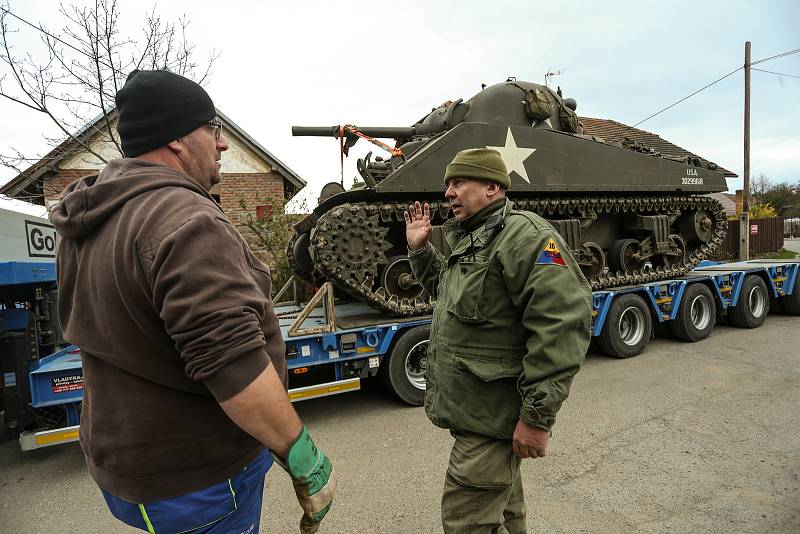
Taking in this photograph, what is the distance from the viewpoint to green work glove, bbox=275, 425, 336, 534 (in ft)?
4.59

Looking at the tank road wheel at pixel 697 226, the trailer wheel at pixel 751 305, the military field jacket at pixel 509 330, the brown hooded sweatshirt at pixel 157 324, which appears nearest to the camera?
the brown hooded sweatshirt at pixel 157 324

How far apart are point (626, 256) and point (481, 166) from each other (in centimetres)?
716

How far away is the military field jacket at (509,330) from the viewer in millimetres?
2111

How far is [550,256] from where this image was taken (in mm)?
2223

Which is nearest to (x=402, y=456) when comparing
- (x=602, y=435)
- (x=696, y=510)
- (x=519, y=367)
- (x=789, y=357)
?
(x=602, y=435)

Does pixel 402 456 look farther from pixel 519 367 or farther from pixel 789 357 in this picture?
pixel 789 357

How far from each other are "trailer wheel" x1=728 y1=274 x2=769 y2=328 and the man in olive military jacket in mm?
8647

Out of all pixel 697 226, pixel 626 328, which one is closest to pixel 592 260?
pixel 626 328

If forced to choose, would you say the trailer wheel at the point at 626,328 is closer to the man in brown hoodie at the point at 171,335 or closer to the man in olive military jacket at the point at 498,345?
the man in olive military jacket at the point at 498,345

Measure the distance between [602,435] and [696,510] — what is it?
1.33 meters

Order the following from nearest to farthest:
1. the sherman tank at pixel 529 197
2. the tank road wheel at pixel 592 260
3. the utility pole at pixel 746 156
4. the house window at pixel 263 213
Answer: the sherman tank at pixel 529 197
the tank road wheel at pixel 592 260
the house window at pixel 263 213
the utility pole at pixel 746 156

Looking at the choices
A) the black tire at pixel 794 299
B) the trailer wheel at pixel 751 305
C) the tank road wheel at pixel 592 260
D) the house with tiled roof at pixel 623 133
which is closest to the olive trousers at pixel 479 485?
the tank road wheel at pixel 592 260

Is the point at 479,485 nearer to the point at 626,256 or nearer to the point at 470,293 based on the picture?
the point at 470,293

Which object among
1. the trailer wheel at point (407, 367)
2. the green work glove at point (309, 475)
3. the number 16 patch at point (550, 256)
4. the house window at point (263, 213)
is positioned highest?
the house window at point (263, 213)
